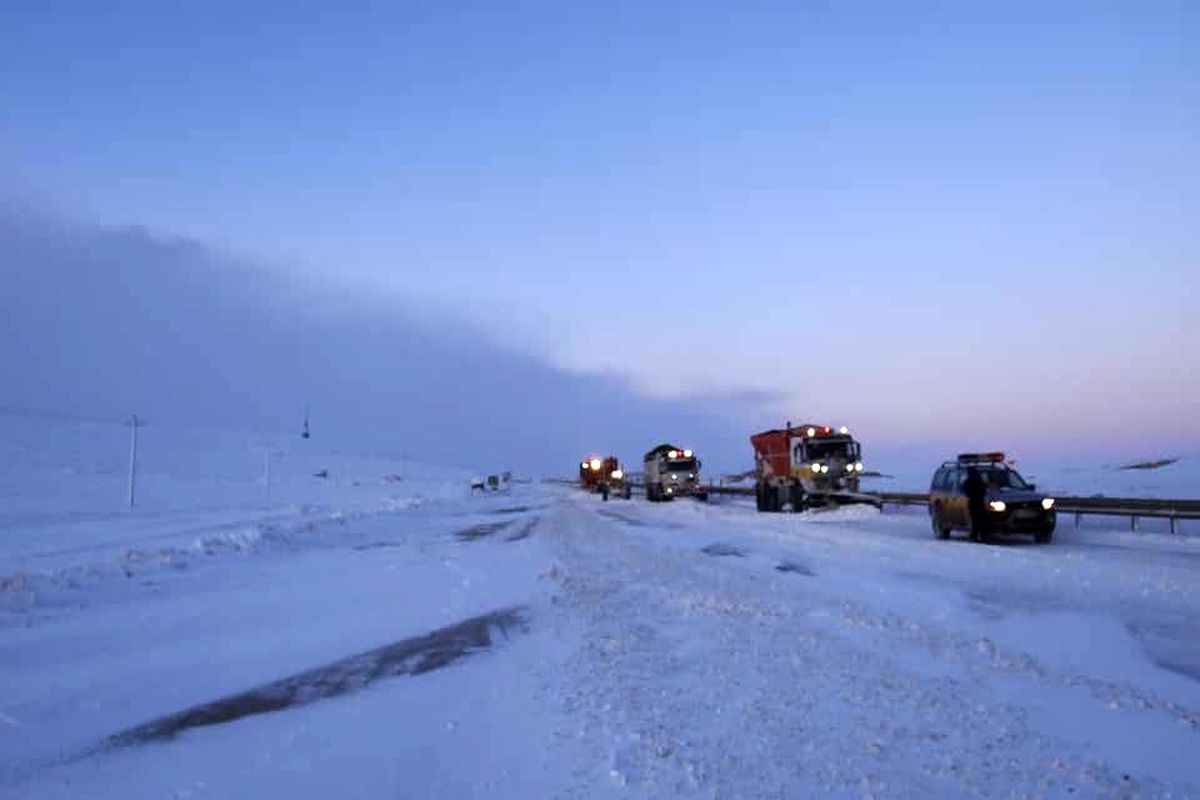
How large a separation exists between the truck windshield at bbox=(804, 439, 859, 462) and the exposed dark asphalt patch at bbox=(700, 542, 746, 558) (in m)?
14.7

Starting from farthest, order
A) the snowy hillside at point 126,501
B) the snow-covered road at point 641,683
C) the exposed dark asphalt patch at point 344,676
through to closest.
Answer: the snowy hillside at point 126,501 < the exposed dark asphalt patch at point 344,676 < the snow-covered road at point 641,683

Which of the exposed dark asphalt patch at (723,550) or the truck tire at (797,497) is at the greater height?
the truck tire at (797,497)

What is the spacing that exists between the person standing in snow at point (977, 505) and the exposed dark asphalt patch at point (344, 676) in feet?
44.5

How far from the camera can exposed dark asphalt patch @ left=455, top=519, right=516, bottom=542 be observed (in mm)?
26312

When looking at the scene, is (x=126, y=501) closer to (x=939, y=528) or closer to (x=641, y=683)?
(x=939, y=528)

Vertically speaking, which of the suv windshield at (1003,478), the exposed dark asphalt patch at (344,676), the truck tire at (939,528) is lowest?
the exposed dark asphalt patch at (344,676)

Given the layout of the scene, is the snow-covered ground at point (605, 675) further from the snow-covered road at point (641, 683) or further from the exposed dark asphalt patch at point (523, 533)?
the exposed dark asphalt patch at point (523, 533)

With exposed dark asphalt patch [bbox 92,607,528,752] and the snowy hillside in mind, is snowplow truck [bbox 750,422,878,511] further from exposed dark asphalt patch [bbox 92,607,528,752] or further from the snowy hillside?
exposed dark asphalt patch [bbox 92,607,528,752]

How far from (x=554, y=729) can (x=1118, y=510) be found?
25.8 metres

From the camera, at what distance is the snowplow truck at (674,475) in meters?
54.1

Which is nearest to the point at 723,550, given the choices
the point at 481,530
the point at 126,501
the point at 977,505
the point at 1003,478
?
the point at 977,505

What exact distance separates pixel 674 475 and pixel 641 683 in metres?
46.7

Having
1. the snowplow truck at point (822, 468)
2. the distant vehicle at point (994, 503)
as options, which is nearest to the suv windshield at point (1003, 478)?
the distant vehicle at point (994, 503)

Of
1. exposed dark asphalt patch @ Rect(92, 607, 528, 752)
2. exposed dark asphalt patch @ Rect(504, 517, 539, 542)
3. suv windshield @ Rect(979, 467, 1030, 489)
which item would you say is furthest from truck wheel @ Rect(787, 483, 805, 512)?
exposed dark asphalt patch @ Rect(92, 607, 528, 752)
